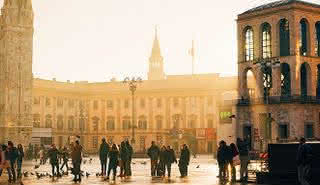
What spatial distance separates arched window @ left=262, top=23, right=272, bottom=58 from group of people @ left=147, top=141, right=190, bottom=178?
31524 mm

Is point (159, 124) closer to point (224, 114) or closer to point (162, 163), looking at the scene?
point (224, 114)

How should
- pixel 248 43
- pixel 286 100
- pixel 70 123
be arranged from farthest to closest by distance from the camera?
1. pixel 70 123
2. pixel 248 43
3. pixel 286 100

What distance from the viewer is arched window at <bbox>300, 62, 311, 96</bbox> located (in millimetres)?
57500

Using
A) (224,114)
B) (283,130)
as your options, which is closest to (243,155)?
(283,130)

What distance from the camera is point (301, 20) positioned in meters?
57.2

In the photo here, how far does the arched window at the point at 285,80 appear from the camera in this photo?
57231 mm

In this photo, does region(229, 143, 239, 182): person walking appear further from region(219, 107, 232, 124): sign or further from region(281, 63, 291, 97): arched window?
region(219, 107, 232, 124): sign

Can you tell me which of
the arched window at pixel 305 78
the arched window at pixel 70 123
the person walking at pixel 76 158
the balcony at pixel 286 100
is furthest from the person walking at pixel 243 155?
the arched window at pixel 70 123

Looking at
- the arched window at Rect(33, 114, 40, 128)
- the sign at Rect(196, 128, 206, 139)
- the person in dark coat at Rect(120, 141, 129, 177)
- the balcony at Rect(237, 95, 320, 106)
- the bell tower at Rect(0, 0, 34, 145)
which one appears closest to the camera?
the person in dark coat at Rect(120, 141, 129, 177)

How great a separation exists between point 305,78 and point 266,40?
5.68m

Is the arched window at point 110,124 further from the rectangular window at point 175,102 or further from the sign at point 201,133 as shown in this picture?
the sign at point 201,133

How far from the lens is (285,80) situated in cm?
5781

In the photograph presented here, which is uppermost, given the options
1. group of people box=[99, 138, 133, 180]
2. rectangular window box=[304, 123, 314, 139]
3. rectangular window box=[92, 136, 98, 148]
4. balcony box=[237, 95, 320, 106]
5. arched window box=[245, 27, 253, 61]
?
arched window box=[245, 27, 253, 61]

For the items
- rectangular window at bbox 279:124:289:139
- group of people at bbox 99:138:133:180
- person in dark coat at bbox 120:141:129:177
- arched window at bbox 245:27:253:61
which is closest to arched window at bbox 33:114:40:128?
arched window at bbox 245:27:253:61
